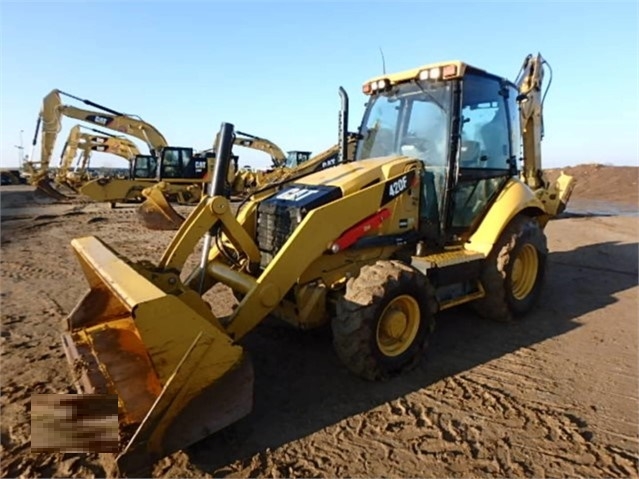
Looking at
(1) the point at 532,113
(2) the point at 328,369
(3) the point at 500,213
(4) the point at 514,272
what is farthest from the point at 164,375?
(1) the point at 532,113

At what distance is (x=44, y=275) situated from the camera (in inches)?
283

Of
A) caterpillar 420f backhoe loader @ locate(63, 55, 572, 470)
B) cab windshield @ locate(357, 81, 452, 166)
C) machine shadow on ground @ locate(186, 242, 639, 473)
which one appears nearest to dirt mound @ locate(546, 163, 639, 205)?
machine shadow on ground @ locate(186, 242, 639, 473)

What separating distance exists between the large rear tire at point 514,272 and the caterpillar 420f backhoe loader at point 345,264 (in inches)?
0.6

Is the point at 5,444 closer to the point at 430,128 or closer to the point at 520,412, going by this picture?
the point at 520,412

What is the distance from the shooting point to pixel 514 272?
5297 millimetres

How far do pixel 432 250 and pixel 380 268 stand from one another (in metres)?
1.24

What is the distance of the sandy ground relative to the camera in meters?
2.80

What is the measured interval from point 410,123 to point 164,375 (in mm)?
3511

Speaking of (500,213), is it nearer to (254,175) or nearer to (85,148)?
(254,175)

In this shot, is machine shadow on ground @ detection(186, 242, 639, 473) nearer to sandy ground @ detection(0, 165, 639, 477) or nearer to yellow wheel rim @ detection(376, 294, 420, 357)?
sandy ground @ detection(0, 165, 639, 477)

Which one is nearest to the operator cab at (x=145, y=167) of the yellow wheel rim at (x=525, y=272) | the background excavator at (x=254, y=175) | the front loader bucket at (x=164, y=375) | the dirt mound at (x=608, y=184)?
the background excavator at (x=254, y=175)

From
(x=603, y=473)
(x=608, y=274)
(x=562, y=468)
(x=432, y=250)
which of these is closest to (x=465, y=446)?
(x=562, y=468)

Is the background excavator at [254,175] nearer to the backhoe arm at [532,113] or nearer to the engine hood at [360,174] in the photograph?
the engine hood at [360,174]

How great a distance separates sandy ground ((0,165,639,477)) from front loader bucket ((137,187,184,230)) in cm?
515
